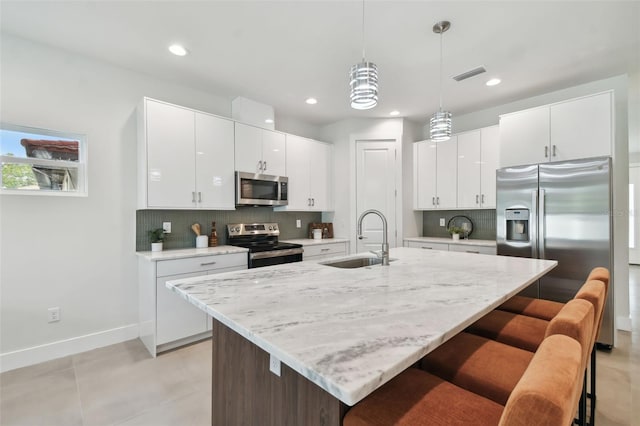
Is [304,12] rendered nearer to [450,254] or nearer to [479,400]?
[450,254]

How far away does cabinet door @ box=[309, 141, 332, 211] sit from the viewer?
170 inches

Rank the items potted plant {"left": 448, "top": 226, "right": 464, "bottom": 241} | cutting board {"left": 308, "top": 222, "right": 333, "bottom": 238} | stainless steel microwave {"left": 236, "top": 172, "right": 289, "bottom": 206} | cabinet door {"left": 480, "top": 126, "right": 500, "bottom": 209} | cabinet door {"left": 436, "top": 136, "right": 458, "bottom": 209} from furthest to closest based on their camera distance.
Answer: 1. cutting board {"left": 308, "top": 222, "right": 333, "bottom": 238}
2. cabinet door {"left": 436, "top": 136, "right": 458, "bottom": 209}
3. potted plant {"left": 448, "top": 226, "right": 464, "bottom": 241}
4. cabinet door {"left": 480, "top": 126, "right": 500, "bottom": 209}
5. stainless steel microwave {"left": 236, "top": 172, "right": 289, "bottom": 206}

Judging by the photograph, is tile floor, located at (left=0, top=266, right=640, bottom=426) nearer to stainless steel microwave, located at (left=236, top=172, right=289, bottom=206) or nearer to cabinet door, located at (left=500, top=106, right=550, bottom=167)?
stainless steel microwave, located at (left=236, top=172, right=289, bottom=206)

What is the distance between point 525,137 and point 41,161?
187 inches

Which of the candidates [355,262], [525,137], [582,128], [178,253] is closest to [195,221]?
[178,253]

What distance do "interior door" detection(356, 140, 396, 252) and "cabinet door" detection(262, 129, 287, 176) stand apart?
1.15 m

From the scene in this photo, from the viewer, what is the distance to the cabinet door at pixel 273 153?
371 cm

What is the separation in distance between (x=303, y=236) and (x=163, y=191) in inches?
87.1

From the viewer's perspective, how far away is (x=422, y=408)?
0.87 metres

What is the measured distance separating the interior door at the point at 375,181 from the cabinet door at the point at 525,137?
142 cm

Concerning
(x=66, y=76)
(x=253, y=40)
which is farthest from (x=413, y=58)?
(x=66, y=76)

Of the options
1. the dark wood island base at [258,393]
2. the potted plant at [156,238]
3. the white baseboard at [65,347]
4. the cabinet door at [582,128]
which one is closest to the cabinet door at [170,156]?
the potted plant at [156,238]

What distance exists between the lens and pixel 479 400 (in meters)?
0.91

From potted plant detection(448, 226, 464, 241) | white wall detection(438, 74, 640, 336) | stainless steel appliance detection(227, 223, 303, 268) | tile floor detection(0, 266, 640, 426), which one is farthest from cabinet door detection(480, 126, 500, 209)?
stainless steel appliance detection(227, 223, 303, 268)
